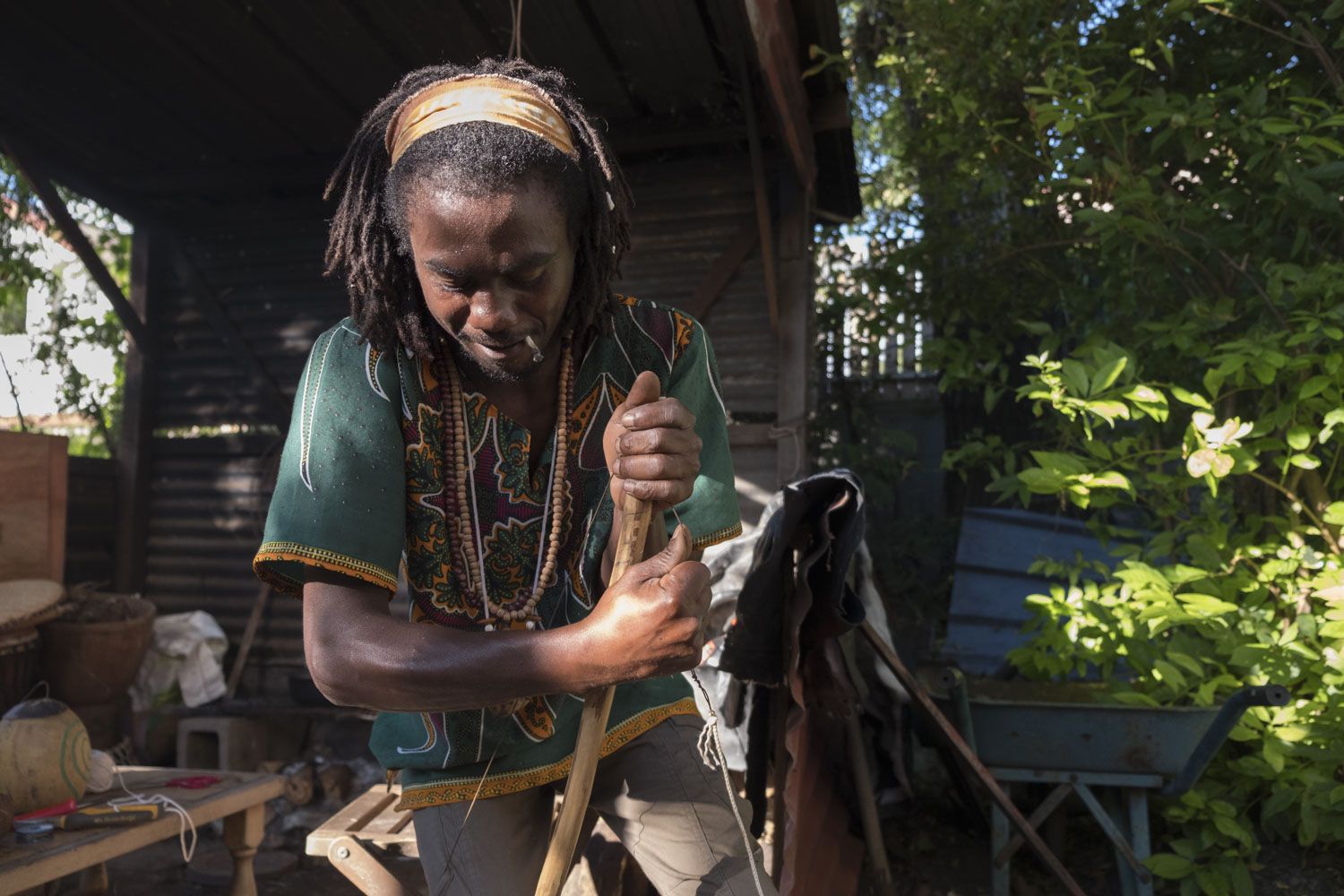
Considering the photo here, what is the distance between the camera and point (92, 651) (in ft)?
18.0

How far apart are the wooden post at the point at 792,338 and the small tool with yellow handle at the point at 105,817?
3.48 meters

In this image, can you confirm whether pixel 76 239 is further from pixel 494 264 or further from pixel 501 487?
pixel 494 264

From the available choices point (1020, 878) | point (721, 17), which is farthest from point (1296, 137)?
point (1020, 878)

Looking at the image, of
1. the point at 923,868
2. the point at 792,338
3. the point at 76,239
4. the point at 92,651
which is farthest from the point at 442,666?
the point at 76,239

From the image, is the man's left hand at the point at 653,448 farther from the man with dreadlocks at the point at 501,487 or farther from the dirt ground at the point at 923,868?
the dirt ground at the point at 923,868

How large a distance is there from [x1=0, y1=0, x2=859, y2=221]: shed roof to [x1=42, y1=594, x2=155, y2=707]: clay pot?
2.74 m

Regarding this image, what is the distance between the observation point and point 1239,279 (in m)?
3.83

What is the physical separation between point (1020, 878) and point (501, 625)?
2962mm

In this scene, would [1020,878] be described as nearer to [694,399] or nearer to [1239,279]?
[1239,279]

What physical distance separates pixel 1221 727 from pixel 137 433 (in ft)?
21.8

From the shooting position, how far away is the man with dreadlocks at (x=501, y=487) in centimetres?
150

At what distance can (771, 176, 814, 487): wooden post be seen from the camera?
555 centimetres

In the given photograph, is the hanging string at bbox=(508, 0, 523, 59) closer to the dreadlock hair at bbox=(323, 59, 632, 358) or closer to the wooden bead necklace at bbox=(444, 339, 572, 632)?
the dreadlock hair at bbox=(323, 59, 632, 358)

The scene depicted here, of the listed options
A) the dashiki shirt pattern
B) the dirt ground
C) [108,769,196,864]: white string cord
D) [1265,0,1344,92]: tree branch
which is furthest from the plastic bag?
[1265,0,1344,92]: tree branch
